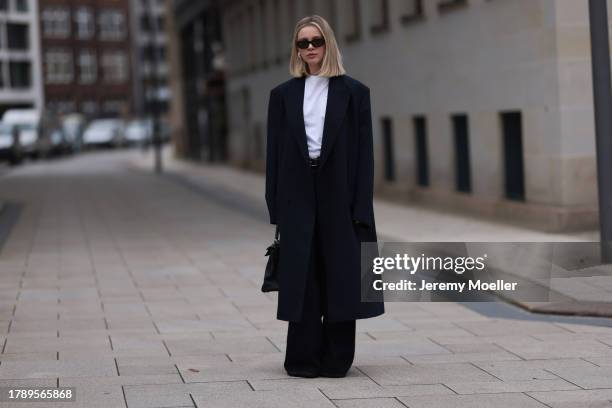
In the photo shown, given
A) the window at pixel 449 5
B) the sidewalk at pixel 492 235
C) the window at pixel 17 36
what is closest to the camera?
the sidewalk at pixel 492 235

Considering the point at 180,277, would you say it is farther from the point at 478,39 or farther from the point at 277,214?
the point at 478,39

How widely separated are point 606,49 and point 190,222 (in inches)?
404

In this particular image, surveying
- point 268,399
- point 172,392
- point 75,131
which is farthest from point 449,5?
point 75,131

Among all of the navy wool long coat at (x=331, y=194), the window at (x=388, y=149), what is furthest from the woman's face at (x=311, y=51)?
the window at (x=388, y=149)

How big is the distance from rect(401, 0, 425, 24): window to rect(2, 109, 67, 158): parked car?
47.0m

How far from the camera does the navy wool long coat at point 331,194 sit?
763 centimetres

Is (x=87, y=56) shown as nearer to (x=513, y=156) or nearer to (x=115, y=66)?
(x=115, y=66)

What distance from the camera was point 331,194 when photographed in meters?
7.65

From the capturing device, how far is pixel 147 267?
14.6 meters

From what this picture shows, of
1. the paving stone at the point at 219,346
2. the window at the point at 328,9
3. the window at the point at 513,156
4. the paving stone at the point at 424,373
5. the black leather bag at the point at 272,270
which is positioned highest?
the window at the point at 328,9

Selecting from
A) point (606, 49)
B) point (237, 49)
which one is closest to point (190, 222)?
point (606, 49)

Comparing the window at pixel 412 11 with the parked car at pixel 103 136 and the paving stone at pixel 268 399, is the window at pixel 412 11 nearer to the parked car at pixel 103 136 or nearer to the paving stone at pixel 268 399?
the paving stone at pixel 268 399

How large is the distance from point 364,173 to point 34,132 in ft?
220

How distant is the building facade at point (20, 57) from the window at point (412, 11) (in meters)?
80.9
